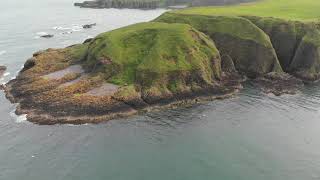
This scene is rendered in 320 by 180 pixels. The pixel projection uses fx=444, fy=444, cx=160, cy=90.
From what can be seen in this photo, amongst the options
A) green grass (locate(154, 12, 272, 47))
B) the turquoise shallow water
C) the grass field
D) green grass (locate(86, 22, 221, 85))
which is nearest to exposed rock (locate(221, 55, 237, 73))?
green grass (locate(86, 22, 221, 85))

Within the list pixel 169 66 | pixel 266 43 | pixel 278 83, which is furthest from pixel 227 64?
pixel 169 66

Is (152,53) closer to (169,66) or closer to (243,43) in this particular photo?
(169,66)

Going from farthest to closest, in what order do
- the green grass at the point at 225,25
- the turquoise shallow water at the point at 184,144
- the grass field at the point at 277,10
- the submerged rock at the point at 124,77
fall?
the grass field at the point at 277,10 → the green grass at the point at 225,25 → the submerged rock at the point at 124,77 → the turquoise shallow water at the point at 184,144

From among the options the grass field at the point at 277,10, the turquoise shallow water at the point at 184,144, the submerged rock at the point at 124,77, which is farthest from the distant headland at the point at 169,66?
the turquoise shallow water at the point at 184,144

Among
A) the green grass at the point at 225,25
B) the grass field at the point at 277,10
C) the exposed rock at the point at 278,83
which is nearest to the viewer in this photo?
the exposed rock at the point at 278,83

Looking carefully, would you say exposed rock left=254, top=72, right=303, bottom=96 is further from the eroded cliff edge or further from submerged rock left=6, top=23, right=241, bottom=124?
submerged rock left=6, top=23, right=241, bottom=124

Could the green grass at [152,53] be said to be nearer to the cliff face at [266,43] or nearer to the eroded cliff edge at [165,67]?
the eroded cliff edge at [165,67]

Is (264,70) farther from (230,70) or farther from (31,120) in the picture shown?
(31,120)

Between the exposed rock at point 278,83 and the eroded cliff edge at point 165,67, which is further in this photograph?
the exposed rock at point 278,83
